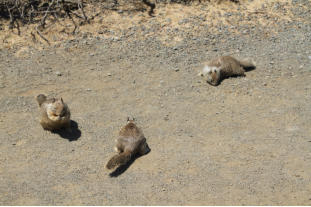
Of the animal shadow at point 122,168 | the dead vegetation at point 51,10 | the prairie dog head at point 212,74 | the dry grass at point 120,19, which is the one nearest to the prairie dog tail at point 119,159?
the animal shadow at point 122,168

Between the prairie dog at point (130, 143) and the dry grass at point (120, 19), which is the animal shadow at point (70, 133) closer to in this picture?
the prairie dog at point (130, 143)

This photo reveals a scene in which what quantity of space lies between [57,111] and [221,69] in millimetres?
3643

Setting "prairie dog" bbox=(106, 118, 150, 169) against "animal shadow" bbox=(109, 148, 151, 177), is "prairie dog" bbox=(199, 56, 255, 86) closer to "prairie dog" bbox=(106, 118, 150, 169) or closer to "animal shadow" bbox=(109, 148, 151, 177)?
"prairie dog" bbox=(106, 118, 150, 169)

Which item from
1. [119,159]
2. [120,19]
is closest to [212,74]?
[120,19]

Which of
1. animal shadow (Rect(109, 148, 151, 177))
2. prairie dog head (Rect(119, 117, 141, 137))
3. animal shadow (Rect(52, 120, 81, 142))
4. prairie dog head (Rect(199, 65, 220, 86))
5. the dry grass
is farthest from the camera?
the dry grass

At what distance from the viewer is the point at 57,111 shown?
6633 mm

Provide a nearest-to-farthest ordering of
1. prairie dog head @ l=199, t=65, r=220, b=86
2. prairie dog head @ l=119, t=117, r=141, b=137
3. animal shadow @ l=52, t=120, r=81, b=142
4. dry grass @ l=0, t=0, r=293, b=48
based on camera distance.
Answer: prairie dog head @ l=119, t=117, r=141, b=137 → animal shadow @ l=52, t=120, r=81, b=142 → prairie dog head @ l=199, t=65, r=220, b=86 → dry grass @ l=0, t=0, r=293, b=48

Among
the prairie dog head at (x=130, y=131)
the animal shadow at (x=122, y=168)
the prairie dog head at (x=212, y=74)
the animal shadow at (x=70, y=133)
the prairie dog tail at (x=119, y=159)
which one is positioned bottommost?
the animal shadow at (x=70, y=133)

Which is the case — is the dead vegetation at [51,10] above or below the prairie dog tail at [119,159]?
above

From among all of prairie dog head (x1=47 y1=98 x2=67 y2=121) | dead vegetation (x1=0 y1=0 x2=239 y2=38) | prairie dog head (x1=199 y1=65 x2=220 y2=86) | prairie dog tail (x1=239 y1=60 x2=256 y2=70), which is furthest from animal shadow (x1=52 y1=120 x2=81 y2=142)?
prairie dog tail (x1=239 y1=60 x2=256 y2=70)

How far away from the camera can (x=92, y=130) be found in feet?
23.7

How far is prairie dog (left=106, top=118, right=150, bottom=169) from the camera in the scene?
626cm

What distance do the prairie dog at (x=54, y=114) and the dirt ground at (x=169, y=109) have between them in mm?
229

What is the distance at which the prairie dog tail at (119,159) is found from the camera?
6.01 meters
